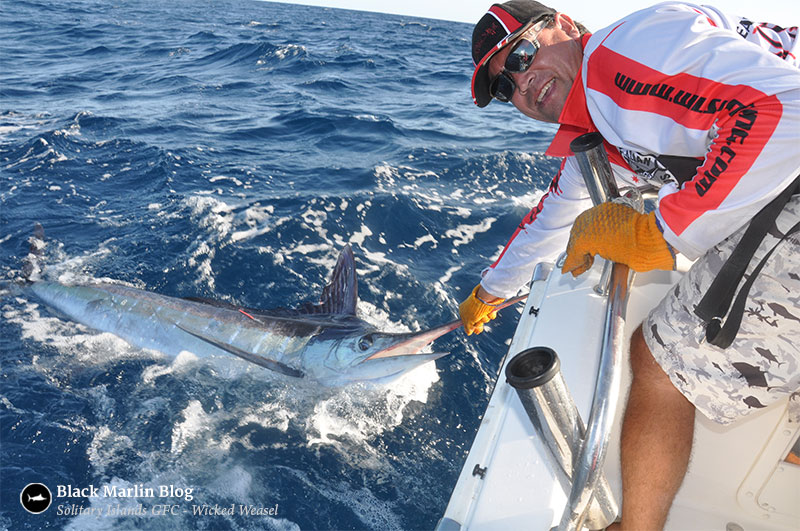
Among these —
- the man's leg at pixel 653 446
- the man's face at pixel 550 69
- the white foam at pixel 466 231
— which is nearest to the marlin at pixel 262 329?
the man's leg at pixel 653 446

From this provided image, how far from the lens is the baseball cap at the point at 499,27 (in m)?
1.93

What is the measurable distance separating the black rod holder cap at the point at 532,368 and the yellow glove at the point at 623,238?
822mm

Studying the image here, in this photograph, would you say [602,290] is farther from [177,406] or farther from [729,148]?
[177,406]

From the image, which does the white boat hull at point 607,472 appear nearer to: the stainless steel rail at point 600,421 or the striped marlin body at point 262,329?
the stainless steel rail at point 600,421

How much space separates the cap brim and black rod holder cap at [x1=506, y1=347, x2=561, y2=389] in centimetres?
130

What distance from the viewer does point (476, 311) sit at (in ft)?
9.27

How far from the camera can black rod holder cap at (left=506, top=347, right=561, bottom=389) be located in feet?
3.08

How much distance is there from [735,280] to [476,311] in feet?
4.80

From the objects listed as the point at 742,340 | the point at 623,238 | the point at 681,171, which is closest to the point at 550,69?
the point at 681,171

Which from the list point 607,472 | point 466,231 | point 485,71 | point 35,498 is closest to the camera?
point 607,472

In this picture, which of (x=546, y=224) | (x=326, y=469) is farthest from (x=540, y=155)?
(x=326, y=469)

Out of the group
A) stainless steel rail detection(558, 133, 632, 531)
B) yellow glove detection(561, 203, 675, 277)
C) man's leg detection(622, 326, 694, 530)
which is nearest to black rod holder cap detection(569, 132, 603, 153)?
yellow glove detection(561, 203, 675, 277)

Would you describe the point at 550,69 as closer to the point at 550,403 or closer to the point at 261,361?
the point at 550,403

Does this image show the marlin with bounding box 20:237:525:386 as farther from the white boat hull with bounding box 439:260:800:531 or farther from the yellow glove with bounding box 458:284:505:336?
the white boat hull with bounding box 439:260:800:531
